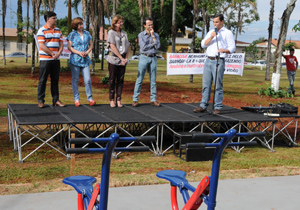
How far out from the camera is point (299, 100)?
16.1 meters

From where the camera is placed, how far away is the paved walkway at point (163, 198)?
4.27 meters

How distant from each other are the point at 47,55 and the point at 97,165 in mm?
2784

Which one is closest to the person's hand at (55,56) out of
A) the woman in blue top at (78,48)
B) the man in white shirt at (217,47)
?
the woman in blue top at (78,48)

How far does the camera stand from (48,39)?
790cm

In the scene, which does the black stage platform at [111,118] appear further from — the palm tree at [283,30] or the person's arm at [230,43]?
the palm tree at [283,30]

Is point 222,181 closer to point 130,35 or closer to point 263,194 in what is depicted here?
point 263,194

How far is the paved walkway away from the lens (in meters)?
4.27

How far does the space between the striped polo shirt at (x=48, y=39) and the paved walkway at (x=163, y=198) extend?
13.1ft

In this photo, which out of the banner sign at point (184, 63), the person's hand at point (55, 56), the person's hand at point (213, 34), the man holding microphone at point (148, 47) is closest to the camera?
the person's hand at point (213, 34)

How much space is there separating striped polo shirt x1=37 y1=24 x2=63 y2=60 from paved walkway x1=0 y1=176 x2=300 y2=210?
399cm

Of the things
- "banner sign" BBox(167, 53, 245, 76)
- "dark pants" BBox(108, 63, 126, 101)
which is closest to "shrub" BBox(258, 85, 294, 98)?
"banner sign" BBox(167, 53, 245, 76)

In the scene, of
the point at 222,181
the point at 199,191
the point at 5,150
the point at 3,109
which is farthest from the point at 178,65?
the point at 199,191

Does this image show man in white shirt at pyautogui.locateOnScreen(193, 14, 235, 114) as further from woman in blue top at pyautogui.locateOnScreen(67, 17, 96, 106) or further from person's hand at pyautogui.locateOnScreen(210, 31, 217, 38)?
woman in blue top at pyautogui.locateOnScreen(67, 17, 96, 106)

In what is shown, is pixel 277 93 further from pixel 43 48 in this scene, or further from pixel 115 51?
pixel 43 48
